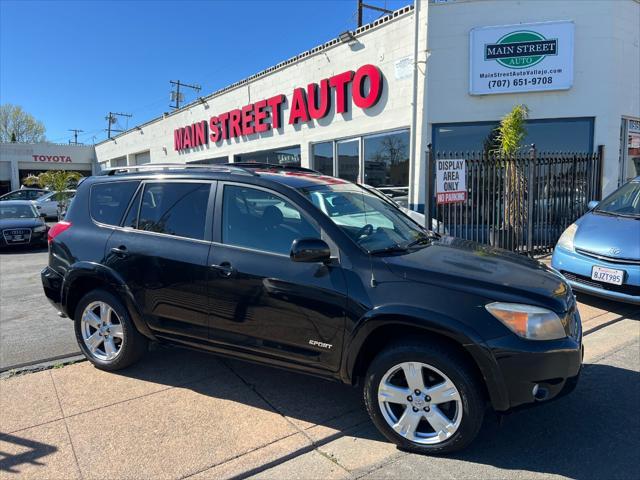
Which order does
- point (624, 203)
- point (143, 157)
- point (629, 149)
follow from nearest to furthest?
point (624, 203) < point (629, 149) < point (143, 157)

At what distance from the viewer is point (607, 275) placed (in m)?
5.38

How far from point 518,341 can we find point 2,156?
4264cm

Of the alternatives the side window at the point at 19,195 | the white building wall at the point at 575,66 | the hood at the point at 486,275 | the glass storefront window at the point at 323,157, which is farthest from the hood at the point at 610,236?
the side window at the point at 19,195

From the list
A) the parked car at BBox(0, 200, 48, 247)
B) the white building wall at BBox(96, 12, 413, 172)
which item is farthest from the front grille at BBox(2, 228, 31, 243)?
the white building wall at BBox(96, 12, 413, 172)

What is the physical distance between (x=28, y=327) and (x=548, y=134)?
1015 cm

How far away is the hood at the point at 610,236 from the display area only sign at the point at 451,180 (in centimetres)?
233

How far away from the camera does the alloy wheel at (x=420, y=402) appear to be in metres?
2.86

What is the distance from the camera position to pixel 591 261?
5590 mm

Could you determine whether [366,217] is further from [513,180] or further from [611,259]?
[513,180]

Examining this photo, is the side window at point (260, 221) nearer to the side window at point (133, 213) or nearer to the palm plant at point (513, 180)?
the side window at point (133, 213)

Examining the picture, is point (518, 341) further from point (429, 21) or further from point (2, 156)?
point (2, 156)

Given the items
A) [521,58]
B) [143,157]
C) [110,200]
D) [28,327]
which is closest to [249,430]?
[110,200]

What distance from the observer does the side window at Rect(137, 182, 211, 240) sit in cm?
378

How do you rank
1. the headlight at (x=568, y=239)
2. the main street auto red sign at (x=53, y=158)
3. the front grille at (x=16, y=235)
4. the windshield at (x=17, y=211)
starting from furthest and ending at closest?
1. the main street auto red sign at (x=53, y=158)
2. the windshield at (x=17, y=211)
3. the front grille at (x=16, y=235)
4. the headlight at (x=568, y=239)
